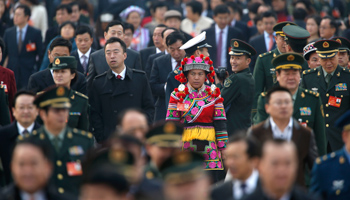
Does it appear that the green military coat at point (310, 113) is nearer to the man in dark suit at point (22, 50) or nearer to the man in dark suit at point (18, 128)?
the man in dark suit at point (18, 128)

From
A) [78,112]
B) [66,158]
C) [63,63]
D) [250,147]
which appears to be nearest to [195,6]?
[63,63]

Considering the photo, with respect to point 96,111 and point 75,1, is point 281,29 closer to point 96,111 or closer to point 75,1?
point 96,111

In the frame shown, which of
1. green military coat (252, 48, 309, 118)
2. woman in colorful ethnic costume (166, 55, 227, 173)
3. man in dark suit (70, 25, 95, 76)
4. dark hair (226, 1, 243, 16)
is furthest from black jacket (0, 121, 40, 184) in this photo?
dark hair (226, 1, 243, 16)

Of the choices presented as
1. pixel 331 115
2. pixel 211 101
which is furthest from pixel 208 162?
pixel 331 115

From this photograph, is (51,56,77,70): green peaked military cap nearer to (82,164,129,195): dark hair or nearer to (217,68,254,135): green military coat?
(217,68,254,135): green military coat

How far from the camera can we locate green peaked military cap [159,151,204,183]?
6.25 metres

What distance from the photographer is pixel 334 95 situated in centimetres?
1264

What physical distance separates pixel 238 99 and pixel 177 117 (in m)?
1.40

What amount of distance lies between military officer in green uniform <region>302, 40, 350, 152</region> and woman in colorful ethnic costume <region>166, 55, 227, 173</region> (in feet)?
7.11

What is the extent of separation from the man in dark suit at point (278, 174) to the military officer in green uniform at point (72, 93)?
4060 mm

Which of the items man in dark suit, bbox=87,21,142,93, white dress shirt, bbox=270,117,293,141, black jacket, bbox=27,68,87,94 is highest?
man in dark suit, bbox=87,21,142,93

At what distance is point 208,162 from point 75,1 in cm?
1117

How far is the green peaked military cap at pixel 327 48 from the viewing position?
12641 mm

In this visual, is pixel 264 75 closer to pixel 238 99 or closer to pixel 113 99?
pixel 238 99
